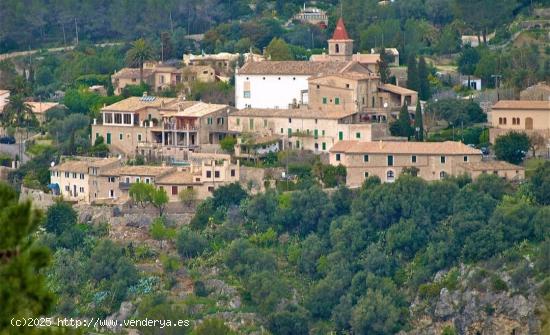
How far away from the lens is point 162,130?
186 feet

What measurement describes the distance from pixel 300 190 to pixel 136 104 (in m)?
7.02

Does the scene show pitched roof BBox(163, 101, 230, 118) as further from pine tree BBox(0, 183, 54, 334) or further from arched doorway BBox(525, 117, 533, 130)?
pine tree BBox(0, 183, 54, 334)

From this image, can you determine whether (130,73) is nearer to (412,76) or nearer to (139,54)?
(139,54)

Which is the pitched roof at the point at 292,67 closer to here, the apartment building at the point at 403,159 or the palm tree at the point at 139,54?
the apartment building at the point at 403,159

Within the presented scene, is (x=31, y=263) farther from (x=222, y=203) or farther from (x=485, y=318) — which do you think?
(x=222, y=203)

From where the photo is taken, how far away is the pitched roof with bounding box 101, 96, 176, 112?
2264 inches

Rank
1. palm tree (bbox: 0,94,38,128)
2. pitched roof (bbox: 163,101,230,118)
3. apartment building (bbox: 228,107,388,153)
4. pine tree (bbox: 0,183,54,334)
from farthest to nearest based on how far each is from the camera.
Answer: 1. palm tree (bbox: 0,94,38,128)
2. pitched roof (bbox: 163,101,230,118)
3. apartment building (bbox: 228,107,388,153)
4. pine tree (bbox: 0,183,54,334)

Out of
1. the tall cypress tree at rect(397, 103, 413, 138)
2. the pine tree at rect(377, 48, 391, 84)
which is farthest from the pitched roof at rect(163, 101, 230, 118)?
the tall cypress tree at rect(397, 103, 413, 138)

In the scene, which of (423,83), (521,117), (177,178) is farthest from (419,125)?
(177,178)

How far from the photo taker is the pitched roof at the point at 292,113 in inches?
2165

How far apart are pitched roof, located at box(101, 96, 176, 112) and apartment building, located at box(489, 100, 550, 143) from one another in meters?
9.19

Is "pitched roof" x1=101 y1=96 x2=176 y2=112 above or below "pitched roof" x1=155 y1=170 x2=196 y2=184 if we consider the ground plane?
above

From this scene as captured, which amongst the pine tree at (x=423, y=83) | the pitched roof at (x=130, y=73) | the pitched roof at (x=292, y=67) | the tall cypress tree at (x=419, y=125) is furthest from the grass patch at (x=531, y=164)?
the pitched roof at (x=130, y=73)

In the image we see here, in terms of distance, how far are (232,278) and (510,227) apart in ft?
22.3
